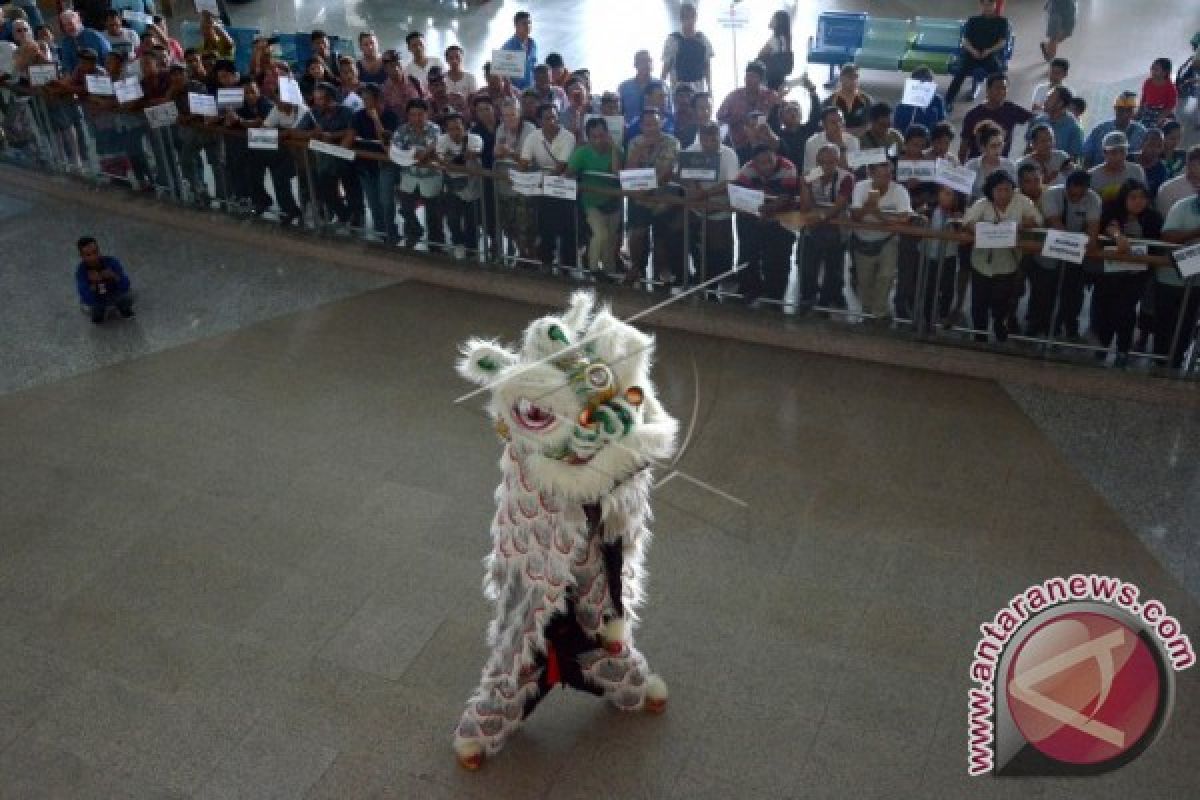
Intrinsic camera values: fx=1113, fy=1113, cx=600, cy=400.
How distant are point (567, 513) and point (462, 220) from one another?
5.17 metres

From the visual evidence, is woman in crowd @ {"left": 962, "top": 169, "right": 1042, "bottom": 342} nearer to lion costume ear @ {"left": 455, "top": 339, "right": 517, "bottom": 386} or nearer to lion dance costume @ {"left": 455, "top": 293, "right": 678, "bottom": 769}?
lion dance costume @ {"left": 455, "top": 293, "right": 678, "bottom": 769}

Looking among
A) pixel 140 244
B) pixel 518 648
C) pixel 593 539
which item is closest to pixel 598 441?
pixel 593 539

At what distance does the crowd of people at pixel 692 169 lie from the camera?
730 centimetres

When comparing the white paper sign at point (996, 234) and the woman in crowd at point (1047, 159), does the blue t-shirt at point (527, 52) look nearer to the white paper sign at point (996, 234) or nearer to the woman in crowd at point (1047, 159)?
the woman in crowd at point (1047, 159)

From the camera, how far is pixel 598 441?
4.15 m

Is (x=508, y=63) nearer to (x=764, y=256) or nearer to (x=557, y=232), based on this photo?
(x=557, y=232)

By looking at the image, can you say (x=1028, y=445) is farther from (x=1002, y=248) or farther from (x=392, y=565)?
(x=392, y=565)

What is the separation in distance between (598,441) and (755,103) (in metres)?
6.02

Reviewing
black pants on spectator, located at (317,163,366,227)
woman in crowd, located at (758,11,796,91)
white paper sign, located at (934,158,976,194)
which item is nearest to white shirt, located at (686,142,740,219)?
white paper sign, located at (934,158,976,194)

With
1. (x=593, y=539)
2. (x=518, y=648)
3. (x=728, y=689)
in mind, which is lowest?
(x=728, y=689)

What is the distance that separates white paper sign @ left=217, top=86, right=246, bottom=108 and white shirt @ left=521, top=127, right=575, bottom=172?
282cm

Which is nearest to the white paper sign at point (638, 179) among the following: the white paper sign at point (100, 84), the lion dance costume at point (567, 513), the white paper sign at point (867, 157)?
the white paper sign at point (867, 157)

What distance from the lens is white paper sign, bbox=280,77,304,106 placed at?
30.6ft

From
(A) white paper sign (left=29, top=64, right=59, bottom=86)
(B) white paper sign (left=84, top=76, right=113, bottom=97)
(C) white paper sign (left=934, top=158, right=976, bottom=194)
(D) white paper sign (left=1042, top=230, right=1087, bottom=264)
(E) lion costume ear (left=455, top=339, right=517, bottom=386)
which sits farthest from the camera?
(A) white paper sign (left=29, top=64, right=59, bottom=86)
